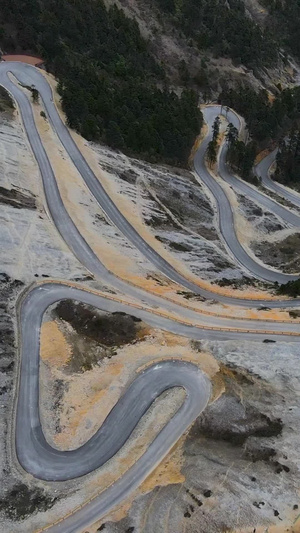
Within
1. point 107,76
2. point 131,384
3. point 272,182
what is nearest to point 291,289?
point 131,384

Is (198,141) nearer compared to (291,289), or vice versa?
(291,289)

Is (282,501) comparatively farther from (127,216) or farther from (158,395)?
(127,216)

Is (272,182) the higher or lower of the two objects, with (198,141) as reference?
lower

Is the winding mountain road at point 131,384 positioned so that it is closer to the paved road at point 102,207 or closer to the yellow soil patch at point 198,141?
the paved road at point 102,207

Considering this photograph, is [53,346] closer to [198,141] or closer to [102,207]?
[102,207]

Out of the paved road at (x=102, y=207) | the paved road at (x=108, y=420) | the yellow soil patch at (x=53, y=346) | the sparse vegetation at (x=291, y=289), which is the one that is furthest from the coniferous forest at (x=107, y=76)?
the paved road at (x=108, y=420)

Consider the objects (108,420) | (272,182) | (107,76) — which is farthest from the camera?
(272,182)

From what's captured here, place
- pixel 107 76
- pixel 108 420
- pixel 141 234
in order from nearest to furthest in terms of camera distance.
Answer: pixel 108 420, pixel 141 234, pixel 107 76

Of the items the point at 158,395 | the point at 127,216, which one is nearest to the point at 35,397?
the point at 158,395

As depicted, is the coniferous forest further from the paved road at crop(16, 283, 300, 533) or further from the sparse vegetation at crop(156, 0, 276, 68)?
the paved road at crop(16, 283, 300, 533)
